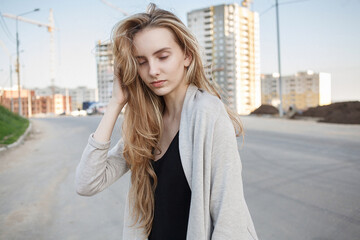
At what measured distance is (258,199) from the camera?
11.9ft

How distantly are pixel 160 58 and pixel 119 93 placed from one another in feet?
1.05

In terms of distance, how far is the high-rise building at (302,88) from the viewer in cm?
18288

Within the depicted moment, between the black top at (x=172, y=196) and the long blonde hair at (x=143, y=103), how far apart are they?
7 centimetres

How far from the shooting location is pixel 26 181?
476cm

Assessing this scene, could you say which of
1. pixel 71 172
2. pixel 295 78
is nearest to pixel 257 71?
pixel 295 78

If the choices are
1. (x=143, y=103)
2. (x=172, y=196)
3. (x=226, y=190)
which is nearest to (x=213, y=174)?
(x=226, y=190)

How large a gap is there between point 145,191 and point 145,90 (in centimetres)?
54

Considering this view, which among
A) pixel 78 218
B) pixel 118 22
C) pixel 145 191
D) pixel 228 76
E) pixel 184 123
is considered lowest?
pixel 78 218

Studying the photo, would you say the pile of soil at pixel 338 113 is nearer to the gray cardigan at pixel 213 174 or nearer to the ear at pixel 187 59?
the ear at pixel 187 59

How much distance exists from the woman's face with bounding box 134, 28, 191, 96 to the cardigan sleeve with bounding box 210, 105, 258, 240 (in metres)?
0.39

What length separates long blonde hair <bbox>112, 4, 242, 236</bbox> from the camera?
1.46 meters

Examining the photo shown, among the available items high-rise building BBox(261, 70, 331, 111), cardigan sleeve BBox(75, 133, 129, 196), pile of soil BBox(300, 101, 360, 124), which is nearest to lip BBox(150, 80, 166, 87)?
cardigan sleeve BBox(75, 133, 129, 196)

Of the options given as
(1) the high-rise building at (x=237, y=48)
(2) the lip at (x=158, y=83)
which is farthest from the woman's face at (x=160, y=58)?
(1) the high-rise building at (x=237, y=48)

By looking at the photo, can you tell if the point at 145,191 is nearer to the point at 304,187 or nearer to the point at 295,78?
the point at 304,187
